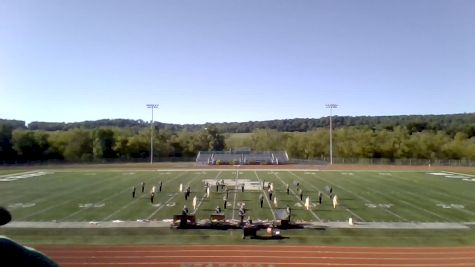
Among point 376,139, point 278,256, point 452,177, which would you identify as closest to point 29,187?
point 278,256

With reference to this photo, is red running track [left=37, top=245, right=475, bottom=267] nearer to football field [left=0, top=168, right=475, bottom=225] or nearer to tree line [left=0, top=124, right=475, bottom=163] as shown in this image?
football field [left=0, top=168, right=475, bottom=225]

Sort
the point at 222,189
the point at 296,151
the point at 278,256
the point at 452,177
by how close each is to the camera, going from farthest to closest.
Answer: the point at 296,151 → the point at 452,177 → the point at 222,189 → the point at 278,256

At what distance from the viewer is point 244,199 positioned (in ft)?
112

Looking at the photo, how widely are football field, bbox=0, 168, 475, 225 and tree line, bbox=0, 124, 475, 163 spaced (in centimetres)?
3519

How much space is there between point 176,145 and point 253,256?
85673 mm

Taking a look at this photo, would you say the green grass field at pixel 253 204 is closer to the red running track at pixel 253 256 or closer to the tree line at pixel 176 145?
the red running track at pixel 253 256

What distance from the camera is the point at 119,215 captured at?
2789cm

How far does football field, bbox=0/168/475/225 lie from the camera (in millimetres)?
27844

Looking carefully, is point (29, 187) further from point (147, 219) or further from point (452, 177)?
point (452, 177)

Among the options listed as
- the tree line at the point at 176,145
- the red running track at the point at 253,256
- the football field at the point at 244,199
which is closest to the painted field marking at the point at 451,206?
the football field at the point at 244,199

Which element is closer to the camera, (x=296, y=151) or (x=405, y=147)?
(x=405, y=147)

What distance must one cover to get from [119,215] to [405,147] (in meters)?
70.5

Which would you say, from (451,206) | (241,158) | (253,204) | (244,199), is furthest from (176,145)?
(451,206)

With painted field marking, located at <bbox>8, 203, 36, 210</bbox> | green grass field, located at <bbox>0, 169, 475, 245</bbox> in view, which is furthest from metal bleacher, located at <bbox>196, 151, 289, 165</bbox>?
painted field marking, located at <bbox>8, 203, 36, 210</bbox>
